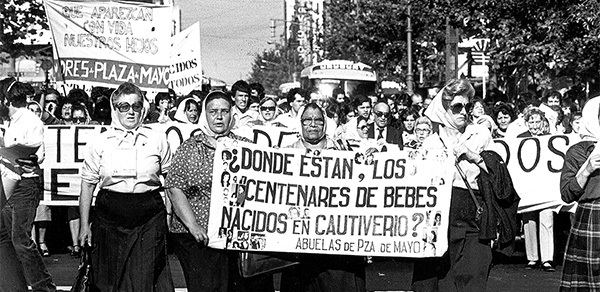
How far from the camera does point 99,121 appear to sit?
1288 cm

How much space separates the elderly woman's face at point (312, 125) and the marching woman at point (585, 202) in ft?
5.06

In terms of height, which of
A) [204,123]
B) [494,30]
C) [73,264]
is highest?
[494,30]

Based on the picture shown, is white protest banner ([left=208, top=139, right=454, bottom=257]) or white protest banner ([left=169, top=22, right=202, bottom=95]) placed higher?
white protest banner ([left=169, top=22, right=202, bottom=95])

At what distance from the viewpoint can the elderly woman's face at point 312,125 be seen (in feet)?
24.3

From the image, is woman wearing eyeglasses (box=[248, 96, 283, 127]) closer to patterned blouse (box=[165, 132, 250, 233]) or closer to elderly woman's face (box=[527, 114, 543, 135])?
elderly woman's face (box=[527, 114, 543, 135])

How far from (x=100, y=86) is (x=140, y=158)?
7.97 meters

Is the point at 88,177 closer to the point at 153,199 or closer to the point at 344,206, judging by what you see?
the point at 153,199

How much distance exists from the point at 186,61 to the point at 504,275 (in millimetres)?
6667

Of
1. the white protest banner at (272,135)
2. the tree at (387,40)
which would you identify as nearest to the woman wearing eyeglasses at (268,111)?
the white protest banner at (272,135)

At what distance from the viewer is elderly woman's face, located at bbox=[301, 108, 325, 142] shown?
7.40 metres

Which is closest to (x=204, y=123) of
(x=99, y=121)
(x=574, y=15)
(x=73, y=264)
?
(x=73, y=264)

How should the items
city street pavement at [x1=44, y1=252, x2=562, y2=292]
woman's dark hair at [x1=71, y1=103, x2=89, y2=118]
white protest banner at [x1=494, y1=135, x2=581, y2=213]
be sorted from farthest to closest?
woman's dark hair at [x1=71, y1=103, x2=89, y2=118]
white protest banner at [x1=494, y1=135, x2=581, y2=213]
city street pavement at [x1=44, y1=252, x2=562, y2=292]

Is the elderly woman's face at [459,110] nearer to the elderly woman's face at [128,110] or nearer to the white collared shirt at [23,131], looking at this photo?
the elderly woman's face at [128,110]

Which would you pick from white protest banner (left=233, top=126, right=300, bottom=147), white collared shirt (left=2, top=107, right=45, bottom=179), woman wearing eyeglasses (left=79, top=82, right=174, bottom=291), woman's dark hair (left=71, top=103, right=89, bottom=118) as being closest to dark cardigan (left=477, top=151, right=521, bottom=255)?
woman wearing eyeglasses (left=79, top=82, right=174, bottom=291)
